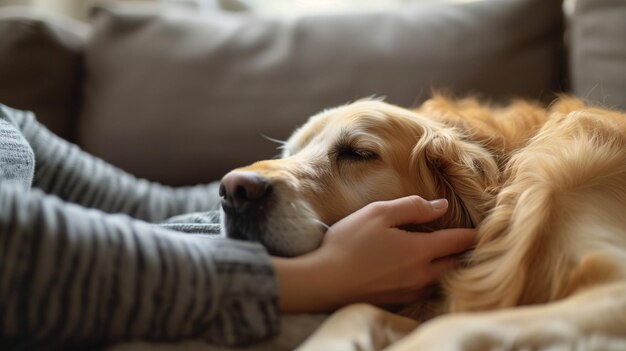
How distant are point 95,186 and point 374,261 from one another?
0.83 meters

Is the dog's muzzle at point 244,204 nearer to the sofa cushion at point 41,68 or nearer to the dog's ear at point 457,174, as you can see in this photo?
the dog's ear at point 457,174

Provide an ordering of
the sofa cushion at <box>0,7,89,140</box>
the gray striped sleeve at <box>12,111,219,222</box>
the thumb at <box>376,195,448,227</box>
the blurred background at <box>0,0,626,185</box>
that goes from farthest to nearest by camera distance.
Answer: the sofa cushion at <box>0,7,89,140</box> → the blurred background at <box>0,0,626,185</box> → the gray striped sleeve at <box>12,111,219,222</box> → the thumb at <box>376,195,448,227</box>

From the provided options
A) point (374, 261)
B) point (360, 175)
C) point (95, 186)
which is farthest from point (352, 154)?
point (95, 186)

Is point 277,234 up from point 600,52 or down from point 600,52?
down

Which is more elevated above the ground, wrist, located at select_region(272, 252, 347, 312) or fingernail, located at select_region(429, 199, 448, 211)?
fingernail, located at select_region(429, 199, 448, 211)

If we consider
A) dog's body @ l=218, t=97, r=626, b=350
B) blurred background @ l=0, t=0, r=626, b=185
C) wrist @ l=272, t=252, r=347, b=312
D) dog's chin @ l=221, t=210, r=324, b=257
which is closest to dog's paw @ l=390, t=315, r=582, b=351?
dog's body @ l=218, t=97, r=626, b=350

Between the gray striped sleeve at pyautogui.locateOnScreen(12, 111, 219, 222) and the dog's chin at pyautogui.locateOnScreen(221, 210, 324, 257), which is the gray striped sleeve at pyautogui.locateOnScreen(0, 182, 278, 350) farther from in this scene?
the gray striped sleeve at pyautogui.locateOnScreen(12, 111, 219, 222)

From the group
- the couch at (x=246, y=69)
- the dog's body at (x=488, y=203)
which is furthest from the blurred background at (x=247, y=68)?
the dog's body at (x=488, y=203)

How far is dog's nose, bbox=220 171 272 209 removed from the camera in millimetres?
968

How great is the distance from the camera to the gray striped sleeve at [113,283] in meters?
0.68

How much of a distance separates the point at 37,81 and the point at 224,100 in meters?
0.59

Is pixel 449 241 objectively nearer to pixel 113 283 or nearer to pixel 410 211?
pixel 410 211

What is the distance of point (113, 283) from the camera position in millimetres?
706

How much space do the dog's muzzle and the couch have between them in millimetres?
650
